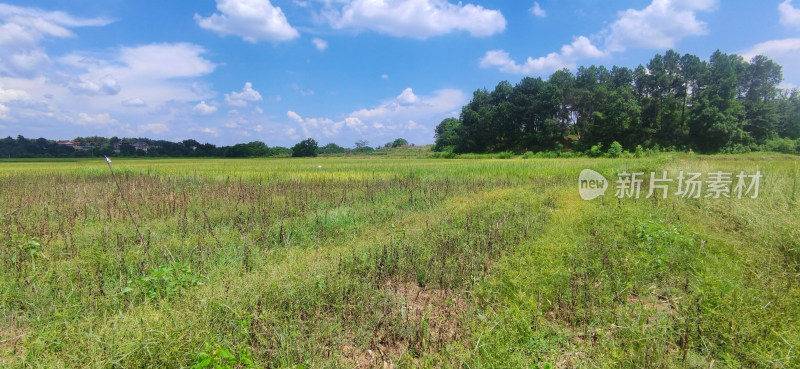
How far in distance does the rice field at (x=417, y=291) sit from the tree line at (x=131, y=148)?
54953mm

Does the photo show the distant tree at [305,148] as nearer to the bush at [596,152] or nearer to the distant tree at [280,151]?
the distant tree at [280,151]

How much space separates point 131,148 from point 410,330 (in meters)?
66.1

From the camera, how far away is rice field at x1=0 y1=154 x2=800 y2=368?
219 centimetres

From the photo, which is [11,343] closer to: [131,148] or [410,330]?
[410,330]

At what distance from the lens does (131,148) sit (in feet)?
170

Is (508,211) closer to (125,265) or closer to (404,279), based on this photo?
(404,279)

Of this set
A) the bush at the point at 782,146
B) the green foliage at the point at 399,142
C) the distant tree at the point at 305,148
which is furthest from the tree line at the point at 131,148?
the bush at the point at 782,146

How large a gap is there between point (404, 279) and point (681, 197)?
21.7ft

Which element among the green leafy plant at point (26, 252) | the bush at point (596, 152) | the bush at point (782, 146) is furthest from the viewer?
the bush at point (596, 152)

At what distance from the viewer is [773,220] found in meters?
4.20

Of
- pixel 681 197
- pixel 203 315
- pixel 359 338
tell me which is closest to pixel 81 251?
pixel 203 315

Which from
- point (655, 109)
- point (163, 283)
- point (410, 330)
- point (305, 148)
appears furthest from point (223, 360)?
point (305, 148)

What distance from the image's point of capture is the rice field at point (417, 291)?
7.18 ft

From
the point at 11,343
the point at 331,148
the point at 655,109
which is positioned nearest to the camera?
the point at 11,343
